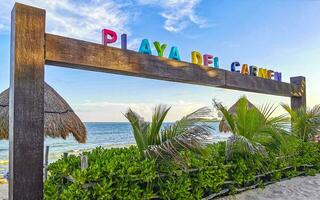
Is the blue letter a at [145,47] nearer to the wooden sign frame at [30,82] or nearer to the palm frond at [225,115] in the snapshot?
the wooden sign frame at [30,82]

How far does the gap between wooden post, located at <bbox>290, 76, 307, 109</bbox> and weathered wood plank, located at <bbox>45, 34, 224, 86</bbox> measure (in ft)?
9.85

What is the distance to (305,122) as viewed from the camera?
6023 millimetres

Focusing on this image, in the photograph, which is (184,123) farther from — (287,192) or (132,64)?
(287,192)

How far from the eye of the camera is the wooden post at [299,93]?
6.73m

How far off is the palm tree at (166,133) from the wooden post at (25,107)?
1.17 m

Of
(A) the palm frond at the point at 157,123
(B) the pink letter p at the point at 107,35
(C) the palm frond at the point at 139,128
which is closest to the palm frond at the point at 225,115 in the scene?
(A) the palm frond at the point at 157,123

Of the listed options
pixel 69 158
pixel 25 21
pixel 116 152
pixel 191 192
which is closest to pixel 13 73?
pixel 25 21

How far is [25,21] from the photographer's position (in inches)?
108

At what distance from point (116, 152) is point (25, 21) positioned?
1.98 meters

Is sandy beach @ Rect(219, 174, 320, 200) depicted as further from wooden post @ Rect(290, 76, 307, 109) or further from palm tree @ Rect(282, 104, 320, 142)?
wooden post @ Rect(290, 76, 307, 109)

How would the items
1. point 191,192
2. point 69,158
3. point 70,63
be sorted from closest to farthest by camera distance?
point 70,63, point 69,158, point 191,192

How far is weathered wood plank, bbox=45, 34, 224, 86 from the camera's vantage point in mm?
3088

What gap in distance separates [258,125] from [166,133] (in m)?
1.82

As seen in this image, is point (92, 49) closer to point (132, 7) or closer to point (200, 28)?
point (132, 7)
